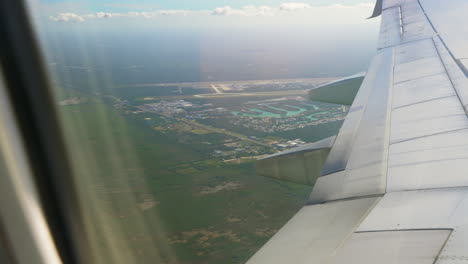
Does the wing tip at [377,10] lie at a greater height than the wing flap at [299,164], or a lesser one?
greater

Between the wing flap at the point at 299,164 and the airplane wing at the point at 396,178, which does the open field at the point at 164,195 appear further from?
the wing flap at the point at 299,164

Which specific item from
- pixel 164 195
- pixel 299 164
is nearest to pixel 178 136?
pixel 164 195

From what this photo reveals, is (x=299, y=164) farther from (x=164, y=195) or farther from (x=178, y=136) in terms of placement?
(x=178, y=136)


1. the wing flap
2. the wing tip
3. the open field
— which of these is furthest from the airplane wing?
the wing tip

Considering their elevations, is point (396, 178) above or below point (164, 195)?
above

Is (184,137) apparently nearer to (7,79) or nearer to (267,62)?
(7,79)

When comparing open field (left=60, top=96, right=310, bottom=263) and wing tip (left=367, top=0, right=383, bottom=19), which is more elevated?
wing tip (left=367, top=0, right=383, bottom=19)

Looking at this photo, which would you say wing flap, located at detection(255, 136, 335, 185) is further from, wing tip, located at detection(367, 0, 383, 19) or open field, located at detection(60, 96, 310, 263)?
wing tip, located at detection(367, 0, 383, 19)

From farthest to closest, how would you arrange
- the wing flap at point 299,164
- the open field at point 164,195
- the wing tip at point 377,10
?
the wing tip at point 377,10
the wing flap at point 299,164
the open field at point 164,195

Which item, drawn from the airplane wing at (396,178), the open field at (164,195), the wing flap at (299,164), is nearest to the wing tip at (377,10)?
the airplane wing at (396,178)
